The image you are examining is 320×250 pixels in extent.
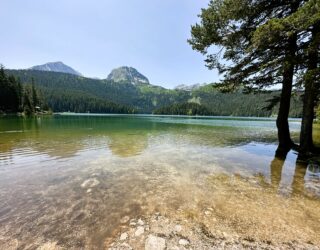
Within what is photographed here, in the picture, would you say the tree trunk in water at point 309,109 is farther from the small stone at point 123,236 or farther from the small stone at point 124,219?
the small stone at point 123,236

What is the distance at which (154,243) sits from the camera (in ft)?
12.2

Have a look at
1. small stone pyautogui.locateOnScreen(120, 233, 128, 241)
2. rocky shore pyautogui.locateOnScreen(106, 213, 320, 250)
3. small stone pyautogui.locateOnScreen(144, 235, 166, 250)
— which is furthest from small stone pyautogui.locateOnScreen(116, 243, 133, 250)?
small stone pyautogui.locateOnScreen(144, 235, 166, 250)

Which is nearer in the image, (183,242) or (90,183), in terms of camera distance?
(183,242)

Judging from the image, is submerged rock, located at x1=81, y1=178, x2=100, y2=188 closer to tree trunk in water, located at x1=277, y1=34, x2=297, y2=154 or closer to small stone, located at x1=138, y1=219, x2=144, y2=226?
small stone, located at x1=138, y1=219, x2=144, y2=226

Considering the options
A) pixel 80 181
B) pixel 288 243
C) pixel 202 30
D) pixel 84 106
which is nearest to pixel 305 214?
pixel 288 243

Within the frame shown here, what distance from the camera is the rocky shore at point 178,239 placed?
3.64 metres

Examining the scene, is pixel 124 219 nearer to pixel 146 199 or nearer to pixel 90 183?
pixel 146 199

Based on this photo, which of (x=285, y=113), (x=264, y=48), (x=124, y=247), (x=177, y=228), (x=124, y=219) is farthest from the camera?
(x=285, y=113)

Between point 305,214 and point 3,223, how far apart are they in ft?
24.3

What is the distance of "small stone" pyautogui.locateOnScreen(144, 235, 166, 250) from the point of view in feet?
11.8

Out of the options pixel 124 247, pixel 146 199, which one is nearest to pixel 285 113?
pixel 146 199

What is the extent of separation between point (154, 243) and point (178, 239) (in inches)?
19.7

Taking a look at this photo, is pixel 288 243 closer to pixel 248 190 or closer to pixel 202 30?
pixel 248 190

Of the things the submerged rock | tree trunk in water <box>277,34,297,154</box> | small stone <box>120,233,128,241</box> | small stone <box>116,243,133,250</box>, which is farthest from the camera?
tree trunk in water <box>277,34,297,154</box>
